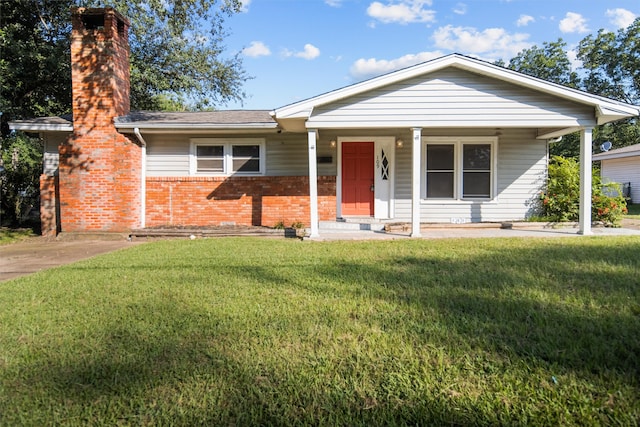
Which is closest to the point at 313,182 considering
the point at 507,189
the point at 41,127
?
the point at 507,189

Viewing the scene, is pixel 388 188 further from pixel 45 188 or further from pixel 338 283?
pixel 45 188

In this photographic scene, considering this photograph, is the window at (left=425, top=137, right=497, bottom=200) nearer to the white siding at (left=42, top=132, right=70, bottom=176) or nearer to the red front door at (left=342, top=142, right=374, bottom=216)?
the red front door at (left=342, top=142, right=374, bottom=216)

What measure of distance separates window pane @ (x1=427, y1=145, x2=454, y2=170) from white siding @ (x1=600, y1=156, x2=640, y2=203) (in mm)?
16841

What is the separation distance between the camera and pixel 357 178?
11.2 metres

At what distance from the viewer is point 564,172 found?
10562 mm

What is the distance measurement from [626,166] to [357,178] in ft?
70.3

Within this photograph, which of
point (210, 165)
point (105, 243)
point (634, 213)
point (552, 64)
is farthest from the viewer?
point (552, 64)

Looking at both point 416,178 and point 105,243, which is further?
point 105,243

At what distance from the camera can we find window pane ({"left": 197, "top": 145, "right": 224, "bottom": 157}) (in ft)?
36.1

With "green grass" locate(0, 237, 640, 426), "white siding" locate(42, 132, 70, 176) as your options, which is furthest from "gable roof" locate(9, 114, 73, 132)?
"green grass" locate(0, 237, 640, 426)

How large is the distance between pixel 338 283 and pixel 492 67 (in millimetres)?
6275

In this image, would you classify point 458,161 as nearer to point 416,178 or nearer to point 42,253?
point 416,178

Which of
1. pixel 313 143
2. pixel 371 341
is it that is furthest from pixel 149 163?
pixel 371 341

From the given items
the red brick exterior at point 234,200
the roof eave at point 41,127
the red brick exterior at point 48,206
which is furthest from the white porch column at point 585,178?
the red brick exterior at point 48,206
